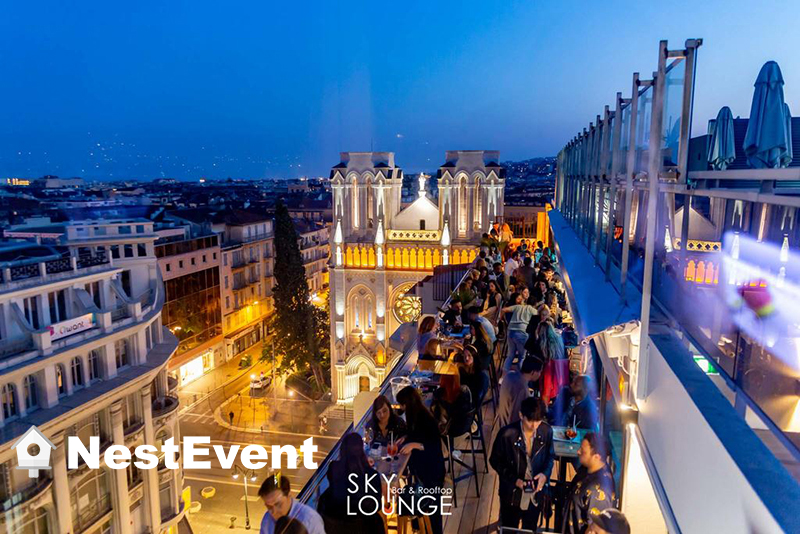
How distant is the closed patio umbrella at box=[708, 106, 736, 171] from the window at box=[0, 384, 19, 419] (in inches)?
544

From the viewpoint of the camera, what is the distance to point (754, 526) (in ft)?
5.25

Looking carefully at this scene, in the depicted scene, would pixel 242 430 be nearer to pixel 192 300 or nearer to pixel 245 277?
pixel 192 300

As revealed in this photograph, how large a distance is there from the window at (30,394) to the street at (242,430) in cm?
643

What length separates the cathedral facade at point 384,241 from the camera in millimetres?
28391

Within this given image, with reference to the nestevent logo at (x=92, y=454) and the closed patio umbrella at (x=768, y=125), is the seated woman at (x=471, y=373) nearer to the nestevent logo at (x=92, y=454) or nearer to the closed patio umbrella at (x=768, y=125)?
the closed patio umbrella at (x=768, y=125)

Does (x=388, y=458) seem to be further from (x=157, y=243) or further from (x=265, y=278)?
(x=265, y=278)

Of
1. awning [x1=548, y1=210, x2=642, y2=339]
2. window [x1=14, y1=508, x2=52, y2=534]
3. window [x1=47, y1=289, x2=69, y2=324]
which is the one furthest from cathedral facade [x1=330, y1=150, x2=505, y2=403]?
awning [x1=548, y1=210, x2=642, y2=339]

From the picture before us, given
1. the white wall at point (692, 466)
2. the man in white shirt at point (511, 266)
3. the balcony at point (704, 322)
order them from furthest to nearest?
the man in white shirt at point (511, 266), the balcony at point (704, 322), the white wall at point (692, 466)

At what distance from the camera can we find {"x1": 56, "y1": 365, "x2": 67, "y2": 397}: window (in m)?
13.5

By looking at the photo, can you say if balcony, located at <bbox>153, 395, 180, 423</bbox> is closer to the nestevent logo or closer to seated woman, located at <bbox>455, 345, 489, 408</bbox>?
the nestevent logo

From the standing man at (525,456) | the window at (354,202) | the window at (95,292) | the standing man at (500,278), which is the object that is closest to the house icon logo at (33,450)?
the window at (95,292)

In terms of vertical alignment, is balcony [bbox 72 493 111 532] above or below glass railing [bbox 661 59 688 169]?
below

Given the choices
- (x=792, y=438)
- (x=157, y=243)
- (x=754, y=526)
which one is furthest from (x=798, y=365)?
(x=157, y=243)

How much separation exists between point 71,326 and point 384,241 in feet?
55.9
